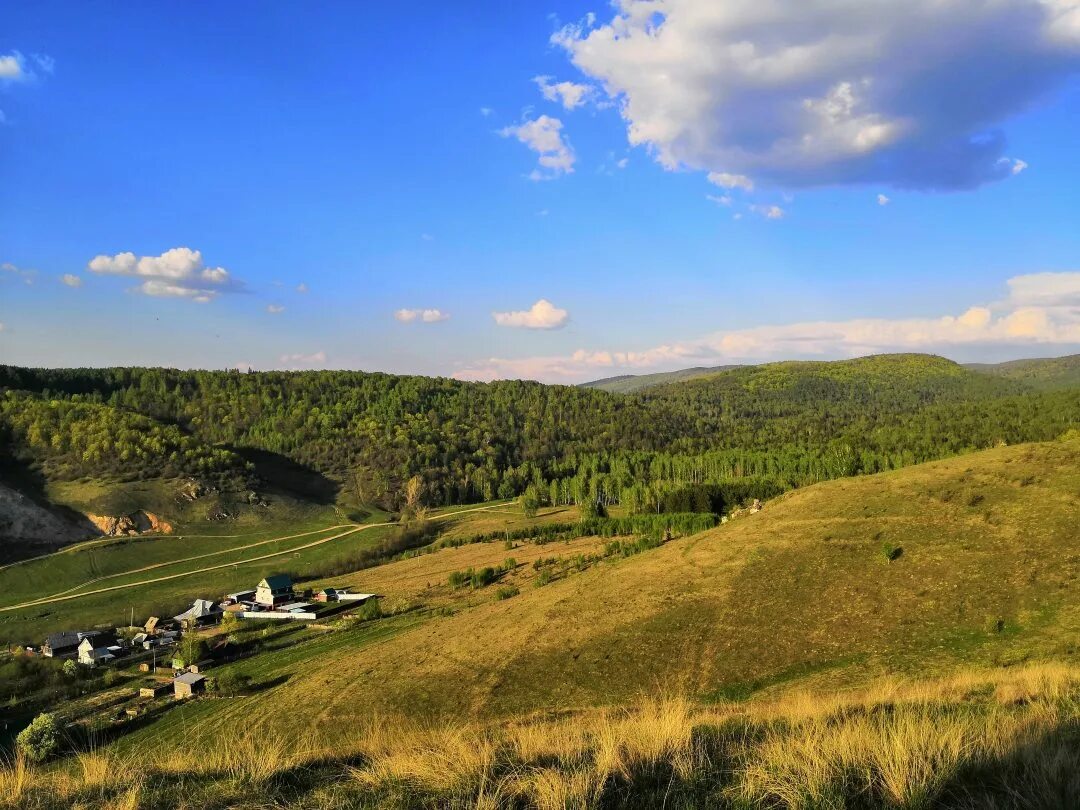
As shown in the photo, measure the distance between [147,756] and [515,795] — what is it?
6792 millimetres

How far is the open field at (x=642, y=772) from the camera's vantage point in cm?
486

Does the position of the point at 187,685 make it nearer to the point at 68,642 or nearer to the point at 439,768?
the point at 68,642

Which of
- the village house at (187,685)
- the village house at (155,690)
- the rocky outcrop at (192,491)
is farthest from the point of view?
the rocky outcrop at (192,491)

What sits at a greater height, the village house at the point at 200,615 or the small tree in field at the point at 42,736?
the small tree in field at the point at 42,736

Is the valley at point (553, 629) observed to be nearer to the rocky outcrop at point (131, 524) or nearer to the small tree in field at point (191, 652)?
the small tree in field at point (191, 652)

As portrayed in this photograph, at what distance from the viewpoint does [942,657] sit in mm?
28438

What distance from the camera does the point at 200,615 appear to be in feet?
222

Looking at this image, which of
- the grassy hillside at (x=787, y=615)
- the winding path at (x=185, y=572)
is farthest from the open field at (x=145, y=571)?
the grassy hillside at (x=787, y=615)

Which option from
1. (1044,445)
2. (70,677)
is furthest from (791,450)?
(70,677)

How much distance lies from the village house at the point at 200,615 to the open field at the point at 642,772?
70.2 m

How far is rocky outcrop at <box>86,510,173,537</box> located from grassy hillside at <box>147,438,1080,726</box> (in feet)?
244

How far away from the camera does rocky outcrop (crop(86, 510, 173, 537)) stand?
101938 millimetres

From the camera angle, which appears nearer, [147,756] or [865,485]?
[147,756]

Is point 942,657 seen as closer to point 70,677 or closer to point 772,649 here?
point 772,649
